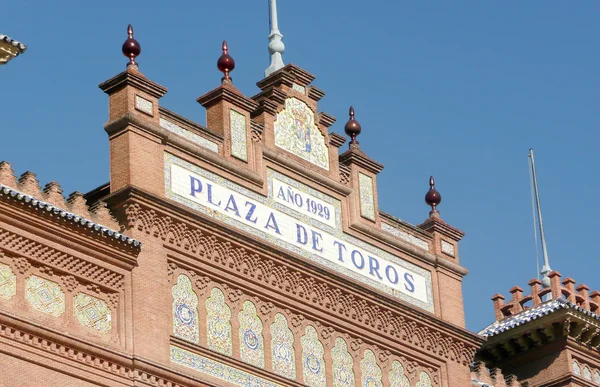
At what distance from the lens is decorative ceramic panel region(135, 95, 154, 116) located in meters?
32.0

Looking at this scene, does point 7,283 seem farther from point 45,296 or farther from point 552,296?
point 552,296

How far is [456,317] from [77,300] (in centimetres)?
931

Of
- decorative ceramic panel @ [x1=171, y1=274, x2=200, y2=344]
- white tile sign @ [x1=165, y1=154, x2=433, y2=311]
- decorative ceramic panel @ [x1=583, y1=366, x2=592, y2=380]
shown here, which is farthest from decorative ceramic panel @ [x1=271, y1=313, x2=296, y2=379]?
decorative ceramic panel @ [x1=583, y1=366, x2=592, y2=380]

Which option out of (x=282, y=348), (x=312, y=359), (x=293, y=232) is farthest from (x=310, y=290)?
(x=282, y=348)

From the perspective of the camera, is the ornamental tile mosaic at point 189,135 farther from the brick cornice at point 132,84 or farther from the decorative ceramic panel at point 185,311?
the decorative ceramic panel at point 185,311

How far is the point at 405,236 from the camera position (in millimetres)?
36344

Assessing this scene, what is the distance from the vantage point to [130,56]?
32.5 metres

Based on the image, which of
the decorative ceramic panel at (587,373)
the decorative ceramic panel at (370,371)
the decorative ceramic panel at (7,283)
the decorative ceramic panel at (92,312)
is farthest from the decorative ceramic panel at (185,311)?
the decorative ceramic panel at (587,373)

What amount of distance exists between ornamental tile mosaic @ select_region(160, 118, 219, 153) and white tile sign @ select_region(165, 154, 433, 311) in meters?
0.51

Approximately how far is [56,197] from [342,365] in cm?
671

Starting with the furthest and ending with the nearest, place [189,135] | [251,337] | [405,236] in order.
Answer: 1. [405,236]
2. [189,135]
3. [251,337]

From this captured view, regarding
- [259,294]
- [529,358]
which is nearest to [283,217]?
[259,294]

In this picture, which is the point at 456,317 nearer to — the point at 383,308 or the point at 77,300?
the point at 383,308

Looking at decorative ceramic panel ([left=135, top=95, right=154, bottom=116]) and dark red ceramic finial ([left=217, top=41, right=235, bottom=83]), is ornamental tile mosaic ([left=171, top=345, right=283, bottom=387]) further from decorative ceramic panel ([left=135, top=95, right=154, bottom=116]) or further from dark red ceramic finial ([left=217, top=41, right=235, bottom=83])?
dark red ceramic finial ([left=217, top=41, right=235, bottom=83])
